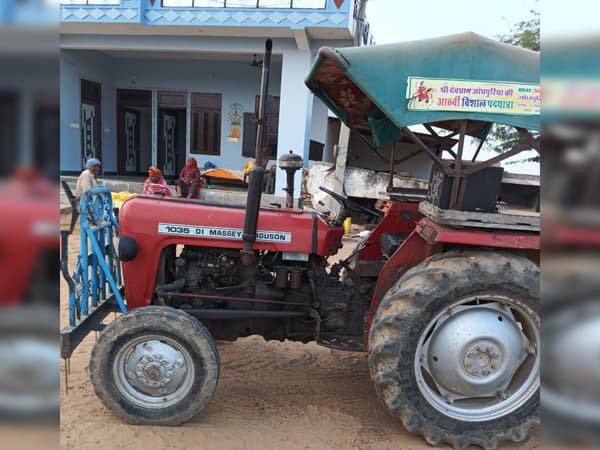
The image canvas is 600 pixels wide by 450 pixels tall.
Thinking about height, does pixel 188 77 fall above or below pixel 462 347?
above

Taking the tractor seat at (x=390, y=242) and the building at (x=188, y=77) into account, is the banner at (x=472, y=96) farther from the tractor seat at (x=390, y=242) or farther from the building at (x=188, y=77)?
the building at (x=188, y=77)

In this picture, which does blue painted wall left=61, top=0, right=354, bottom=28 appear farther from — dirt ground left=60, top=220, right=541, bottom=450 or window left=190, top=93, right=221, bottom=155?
dirt ground left=60, top=220, right=541, bottom=450

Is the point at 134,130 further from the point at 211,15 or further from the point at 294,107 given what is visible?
the point at 294,107

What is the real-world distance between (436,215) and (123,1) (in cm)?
1089

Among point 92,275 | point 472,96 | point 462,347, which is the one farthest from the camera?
point 92,275

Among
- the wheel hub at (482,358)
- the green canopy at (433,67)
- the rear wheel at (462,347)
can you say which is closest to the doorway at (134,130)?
the green canopy at (433,67)

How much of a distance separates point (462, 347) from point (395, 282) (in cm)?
58

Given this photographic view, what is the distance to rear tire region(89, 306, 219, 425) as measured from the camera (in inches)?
104

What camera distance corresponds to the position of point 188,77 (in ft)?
45.4

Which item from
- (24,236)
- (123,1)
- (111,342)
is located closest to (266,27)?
(123,1)

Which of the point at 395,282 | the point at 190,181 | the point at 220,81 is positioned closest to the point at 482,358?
the point at 395,282

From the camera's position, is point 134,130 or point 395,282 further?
point 134,130

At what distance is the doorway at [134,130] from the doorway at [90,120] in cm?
75

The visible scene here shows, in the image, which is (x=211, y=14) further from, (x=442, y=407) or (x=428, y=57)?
(x=442, y=407)
